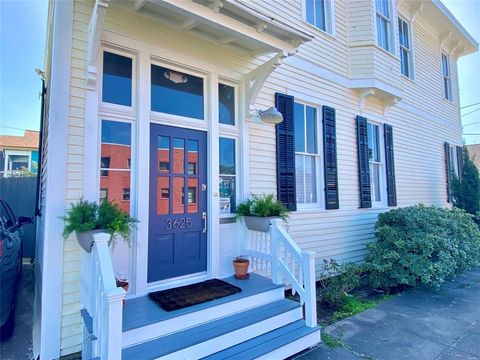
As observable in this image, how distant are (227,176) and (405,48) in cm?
700

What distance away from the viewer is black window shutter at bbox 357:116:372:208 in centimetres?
604

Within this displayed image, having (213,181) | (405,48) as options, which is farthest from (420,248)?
(405,48)

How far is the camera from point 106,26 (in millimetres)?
3121

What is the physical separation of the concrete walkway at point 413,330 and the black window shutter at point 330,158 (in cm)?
189

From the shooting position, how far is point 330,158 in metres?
5.43

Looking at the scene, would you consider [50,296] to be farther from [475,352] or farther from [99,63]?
[475,352]

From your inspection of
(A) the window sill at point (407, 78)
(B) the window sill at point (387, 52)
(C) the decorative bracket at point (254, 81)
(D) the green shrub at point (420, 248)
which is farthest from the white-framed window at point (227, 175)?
(A) the window sill at point (407, 78)

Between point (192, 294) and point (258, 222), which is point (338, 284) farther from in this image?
→ point (192, 294)

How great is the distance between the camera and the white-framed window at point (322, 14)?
18.8 ft

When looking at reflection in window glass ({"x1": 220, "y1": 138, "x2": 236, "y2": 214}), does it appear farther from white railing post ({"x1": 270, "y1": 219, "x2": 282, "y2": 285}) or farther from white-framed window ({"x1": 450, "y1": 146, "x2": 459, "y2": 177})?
white-framed window ({"x1": 450, "y1": 146, "x2": 459, "y2": 177})

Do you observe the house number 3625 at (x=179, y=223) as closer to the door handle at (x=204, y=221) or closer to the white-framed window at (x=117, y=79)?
the door handle at (x=204, y=221)

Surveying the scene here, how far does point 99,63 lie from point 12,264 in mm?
2943

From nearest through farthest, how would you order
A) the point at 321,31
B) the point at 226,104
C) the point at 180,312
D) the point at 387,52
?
the point at 180,312
the point at 226,104
the point at 321,31
the point at 387,52

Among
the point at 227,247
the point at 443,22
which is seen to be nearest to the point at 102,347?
the point at 227,247
